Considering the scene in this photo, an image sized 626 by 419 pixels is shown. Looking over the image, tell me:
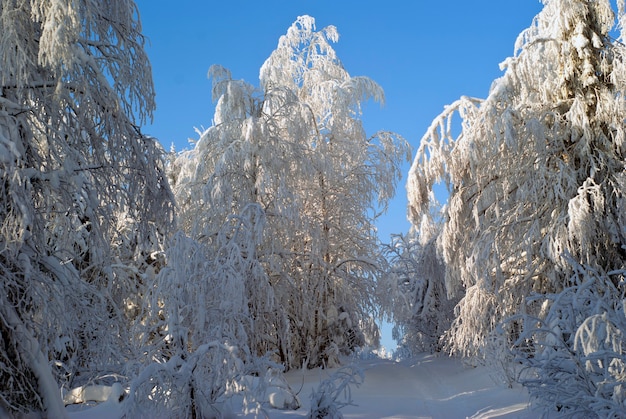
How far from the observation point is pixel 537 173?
11.5m

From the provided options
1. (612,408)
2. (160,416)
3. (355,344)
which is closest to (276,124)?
(355,344)

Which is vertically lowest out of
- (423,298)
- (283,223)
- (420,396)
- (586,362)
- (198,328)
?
(420,396)

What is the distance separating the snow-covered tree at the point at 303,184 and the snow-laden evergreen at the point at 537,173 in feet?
9.81

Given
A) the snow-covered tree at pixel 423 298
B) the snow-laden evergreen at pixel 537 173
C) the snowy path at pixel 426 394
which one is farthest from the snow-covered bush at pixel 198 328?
the snow-covered tree at pixel 423 298

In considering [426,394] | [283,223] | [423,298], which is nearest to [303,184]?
[283,223]

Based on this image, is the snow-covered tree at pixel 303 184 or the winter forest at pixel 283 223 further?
the snow-covered tree at pixel 303 184

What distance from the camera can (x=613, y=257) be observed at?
37.2ft

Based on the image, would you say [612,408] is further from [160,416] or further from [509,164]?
[509,164]

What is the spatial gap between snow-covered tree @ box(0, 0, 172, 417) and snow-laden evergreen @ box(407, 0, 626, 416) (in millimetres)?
5921

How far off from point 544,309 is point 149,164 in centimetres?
734

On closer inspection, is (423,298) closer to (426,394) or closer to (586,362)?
(426,394)

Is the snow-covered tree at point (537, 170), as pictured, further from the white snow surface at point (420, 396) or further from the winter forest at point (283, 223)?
the white snow surface at point (420, 396)

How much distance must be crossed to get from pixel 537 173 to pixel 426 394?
4989 millimetres

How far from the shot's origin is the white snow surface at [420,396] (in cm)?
979
